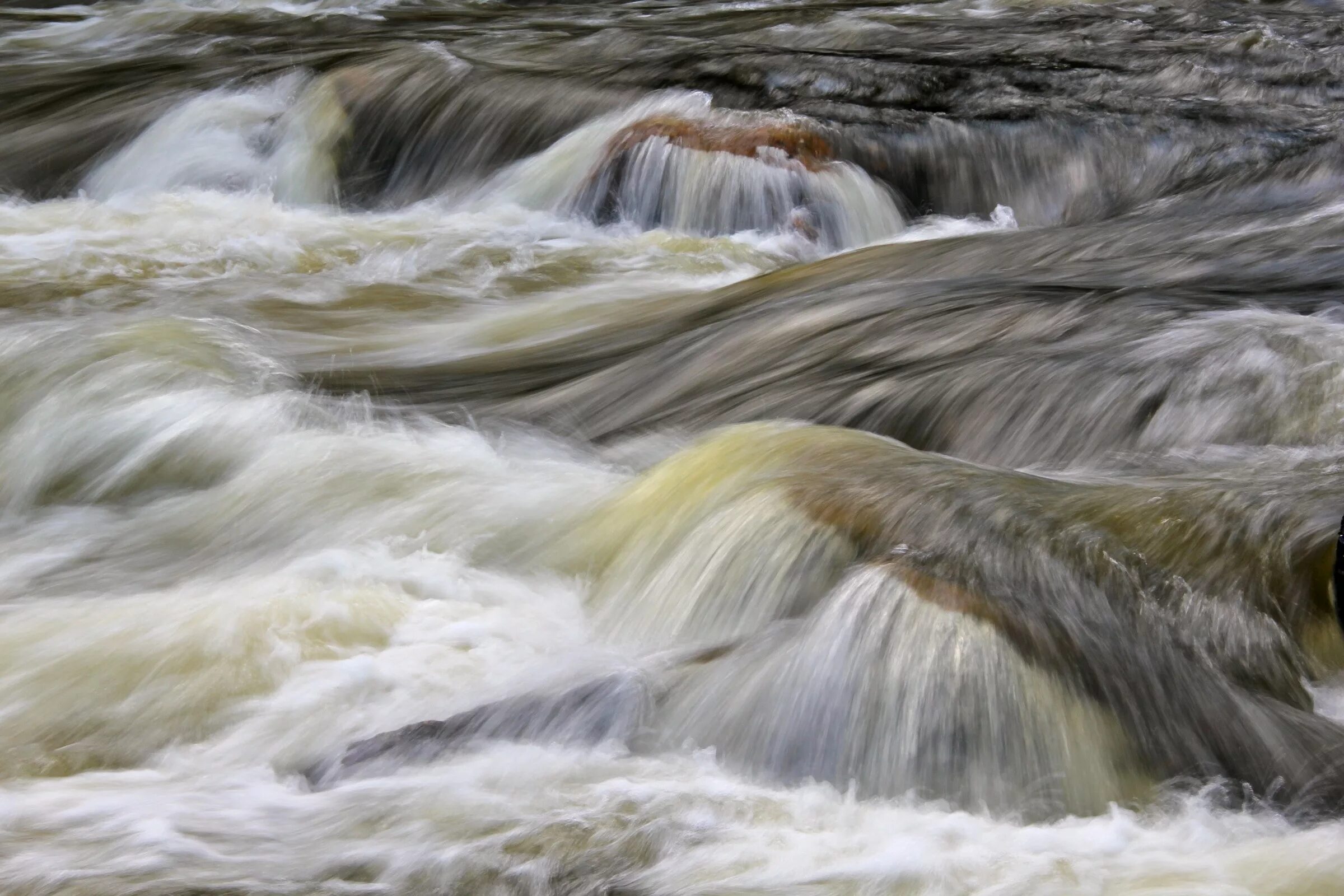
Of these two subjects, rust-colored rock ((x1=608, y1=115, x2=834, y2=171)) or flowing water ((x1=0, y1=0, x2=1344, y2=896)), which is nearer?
flowing water ((x1=0, y1=0, x2=1344, y2=896))

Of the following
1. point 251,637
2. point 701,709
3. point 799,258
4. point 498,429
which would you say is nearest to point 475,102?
point 799,258

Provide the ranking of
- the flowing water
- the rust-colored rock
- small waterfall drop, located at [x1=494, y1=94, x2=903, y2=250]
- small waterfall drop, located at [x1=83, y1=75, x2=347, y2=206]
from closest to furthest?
the flowing water < small waterfall drop, located at [x1=494, y1=94, x2=903, y2=250] < the rust-colored rock < small waterfall drop, located at [x1=83, y1=75, x2=347, y2=206]

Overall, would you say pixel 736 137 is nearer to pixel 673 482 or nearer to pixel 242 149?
pixel 242 149

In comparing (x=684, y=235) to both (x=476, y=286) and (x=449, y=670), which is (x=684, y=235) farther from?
(x=449, y=670)

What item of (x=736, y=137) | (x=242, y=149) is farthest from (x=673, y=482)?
(x=242, y=149)

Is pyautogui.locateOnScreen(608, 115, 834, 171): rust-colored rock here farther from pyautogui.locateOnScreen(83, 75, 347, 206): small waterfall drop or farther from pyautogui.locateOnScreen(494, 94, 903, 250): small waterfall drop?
pyautogui.locateOnScreen(83, 75, 347, 206): small waterfall drop

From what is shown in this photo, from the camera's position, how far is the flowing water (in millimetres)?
2566

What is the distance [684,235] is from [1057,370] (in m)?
2.62

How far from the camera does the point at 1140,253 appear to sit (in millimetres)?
5520

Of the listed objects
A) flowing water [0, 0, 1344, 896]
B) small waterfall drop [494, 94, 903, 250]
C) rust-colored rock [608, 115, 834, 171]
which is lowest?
flowing water [0, 0, 1344, 896]

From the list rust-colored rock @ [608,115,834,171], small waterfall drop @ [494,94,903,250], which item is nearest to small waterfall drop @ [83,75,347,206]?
small waterfall drop @ [494,94,903,250]

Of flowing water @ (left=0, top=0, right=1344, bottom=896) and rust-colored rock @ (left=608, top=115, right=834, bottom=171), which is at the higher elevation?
rust-colored rock @ (left=608, top=115, right=834, bottom=171)

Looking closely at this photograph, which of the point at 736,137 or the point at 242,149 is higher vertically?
the point at 736,137

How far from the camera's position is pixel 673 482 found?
3590 millimetres
